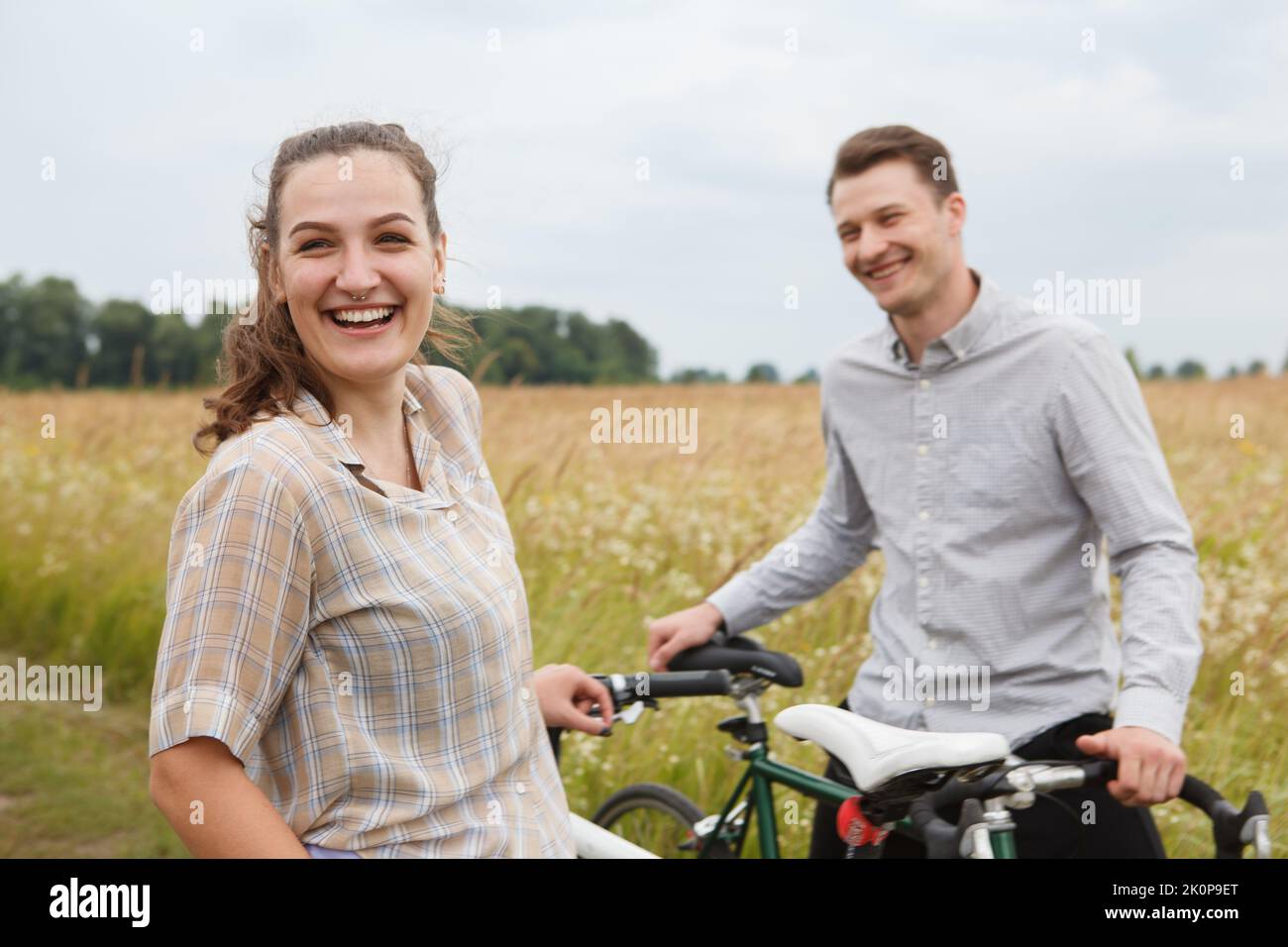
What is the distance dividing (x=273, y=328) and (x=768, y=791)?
1878mm

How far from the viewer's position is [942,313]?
9.77ft

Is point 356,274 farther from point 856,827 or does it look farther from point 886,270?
point 886,270

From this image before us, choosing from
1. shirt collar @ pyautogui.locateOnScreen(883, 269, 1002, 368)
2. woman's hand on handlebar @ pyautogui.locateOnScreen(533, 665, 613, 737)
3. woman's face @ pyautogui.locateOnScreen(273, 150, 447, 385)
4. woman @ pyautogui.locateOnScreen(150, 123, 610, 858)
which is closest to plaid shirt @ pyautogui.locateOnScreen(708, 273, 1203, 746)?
shirt collar @ pyautogui.locateOnScreen(883, 269, 1002, 368)

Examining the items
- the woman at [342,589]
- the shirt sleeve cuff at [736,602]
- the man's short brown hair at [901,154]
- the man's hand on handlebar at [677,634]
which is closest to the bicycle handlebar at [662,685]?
the man's hand on handlebar at [677,634]

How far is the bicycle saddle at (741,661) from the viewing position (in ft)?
10.2

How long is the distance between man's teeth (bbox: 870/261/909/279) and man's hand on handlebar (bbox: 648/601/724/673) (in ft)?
3.16

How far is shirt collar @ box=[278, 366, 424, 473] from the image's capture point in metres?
1.82

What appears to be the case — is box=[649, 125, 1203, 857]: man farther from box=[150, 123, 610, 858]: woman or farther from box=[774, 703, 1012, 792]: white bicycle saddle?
box=[150, 123, 610, 858]: woman

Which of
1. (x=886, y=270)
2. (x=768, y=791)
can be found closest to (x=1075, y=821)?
(x=768, y=791)

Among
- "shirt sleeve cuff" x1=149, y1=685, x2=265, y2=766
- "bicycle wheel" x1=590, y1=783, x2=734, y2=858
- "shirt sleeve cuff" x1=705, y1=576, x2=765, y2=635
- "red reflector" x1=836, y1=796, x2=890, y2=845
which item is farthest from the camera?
"bicycle wheel" x1=590, y1=783, x2=734, y2=858

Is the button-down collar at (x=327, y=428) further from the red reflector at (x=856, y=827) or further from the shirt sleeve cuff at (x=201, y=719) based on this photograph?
the red reflector at (x=856, y=827)

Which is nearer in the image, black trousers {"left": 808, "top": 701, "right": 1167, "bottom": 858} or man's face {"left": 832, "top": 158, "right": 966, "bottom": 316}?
black trousers {"left": 808, "top": 701, "right": 1167, "bottom": 858}

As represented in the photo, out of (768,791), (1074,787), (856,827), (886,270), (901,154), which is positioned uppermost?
(901,154)
